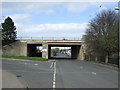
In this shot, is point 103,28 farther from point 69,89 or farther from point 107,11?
point 69,89

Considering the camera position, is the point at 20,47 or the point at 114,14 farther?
the point at 20,47

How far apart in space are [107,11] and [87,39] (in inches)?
282

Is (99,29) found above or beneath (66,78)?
above

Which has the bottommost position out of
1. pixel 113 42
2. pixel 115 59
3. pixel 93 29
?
pixel 115 59

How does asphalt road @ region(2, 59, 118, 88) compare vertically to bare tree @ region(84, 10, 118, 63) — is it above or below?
below

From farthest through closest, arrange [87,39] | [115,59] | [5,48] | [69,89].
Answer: [5,48] → [87,39] → [115,59] → [69,89]

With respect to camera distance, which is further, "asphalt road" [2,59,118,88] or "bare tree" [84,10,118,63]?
"bare tree" [84,10,118,63]

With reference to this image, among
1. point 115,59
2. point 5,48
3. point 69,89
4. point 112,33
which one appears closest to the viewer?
point 69,89

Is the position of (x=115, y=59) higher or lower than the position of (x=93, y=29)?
lower

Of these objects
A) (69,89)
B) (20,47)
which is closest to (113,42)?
(69,89)

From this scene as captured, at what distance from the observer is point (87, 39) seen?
4734 centimetres

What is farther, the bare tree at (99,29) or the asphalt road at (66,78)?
the bare tree at (99,29)

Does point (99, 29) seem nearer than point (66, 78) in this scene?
No

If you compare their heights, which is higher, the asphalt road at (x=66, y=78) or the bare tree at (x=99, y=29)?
the bare tree at (x=99, y=29)
